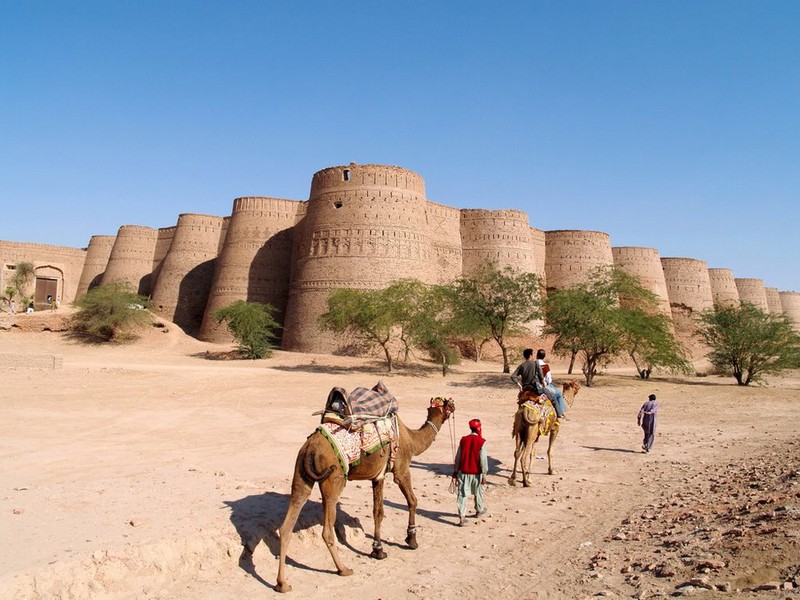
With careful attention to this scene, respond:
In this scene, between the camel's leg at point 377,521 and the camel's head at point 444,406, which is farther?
the camel's head at point 444,406

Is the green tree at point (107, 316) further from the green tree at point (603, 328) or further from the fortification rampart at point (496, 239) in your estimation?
the green tree at point (603, 328)

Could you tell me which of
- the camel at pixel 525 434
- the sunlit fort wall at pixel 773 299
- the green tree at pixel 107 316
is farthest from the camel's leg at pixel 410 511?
the sunlit fort wall at pixel 773 299

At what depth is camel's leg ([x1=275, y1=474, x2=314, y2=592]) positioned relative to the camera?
4.66 m

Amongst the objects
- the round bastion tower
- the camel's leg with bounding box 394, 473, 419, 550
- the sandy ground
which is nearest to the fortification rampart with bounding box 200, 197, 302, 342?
the round bastion tower

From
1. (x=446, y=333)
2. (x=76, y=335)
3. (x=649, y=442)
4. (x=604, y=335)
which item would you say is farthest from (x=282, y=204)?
(x=649, y=442)

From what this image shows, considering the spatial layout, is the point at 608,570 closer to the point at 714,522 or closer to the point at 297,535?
the point at 714,522

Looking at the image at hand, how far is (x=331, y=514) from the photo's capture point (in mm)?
4906

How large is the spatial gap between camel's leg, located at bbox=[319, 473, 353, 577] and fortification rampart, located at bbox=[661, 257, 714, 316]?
45.4m

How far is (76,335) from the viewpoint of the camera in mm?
29141

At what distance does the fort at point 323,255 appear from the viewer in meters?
27.3

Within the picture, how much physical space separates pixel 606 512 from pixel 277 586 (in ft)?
12.3

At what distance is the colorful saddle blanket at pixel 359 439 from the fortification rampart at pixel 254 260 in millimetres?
28043

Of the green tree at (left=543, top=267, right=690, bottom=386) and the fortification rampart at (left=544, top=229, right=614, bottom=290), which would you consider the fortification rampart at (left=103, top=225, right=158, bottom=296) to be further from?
the green tree at (left=543, top=267, right=690, bottom=386)

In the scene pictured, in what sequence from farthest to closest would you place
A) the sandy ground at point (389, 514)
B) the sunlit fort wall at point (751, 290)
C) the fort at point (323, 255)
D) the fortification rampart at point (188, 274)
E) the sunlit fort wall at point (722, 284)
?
the sunlit fort wall at point (751, 290)
the sunlit fort wall at point (722, 284)
the fortification rampart at point (188, 274)
the fort at point (323, 255)
the sandy ground at point (389, 514)
